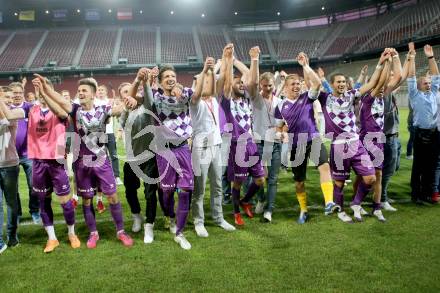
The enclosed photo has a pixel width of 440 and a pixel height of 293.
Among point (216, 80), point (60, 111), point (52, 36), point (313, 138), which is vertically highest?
point (52, 36)

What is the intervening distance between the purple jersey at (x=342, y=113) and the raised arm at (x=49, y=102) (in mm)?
3635

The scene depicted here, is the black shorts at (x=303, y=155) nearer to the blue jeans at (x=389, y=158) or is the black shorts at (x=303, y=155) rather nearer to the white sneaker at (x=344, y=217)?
the white sneaker at (x=344, y=217)

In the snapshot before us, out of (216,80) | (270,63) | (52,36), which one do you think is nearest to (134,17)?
(52,36)

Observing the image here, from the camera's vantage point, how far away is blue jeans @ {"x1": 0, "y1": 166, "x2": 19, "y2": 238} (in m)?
4.88

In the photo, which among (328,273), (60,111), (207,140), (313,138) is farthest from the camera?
(313,138)

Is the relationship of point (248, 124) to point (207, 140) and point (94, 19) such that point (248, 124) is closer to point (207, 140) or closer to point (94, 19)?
point (207, 140)

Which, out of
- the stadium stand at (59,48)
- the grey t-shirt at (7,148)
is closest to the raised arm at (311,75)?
the grey t-shirt at (7,148)

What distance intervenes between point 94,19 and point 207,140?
40.7 meters

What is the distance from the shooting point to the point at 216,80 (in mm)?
5305

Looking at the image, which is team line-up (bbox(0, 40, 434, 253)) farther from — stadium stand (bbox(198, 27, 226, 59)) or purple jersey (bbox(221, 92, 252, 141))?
stadium stand (bbox(198, 27, 226, 59))

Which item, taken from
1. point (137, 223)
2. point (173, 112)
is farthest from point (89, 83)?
point (137, 223)

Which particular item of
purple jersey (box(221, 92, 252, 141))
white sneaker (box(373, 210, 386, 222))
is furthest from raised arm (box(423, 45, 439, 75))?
purple jersey (box(221, 92, 252, 141))

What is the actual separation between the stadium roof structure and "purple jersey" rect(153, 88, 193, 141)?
36.4 m

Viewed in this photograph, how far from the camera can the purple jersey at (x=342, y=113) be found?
5430 mm
